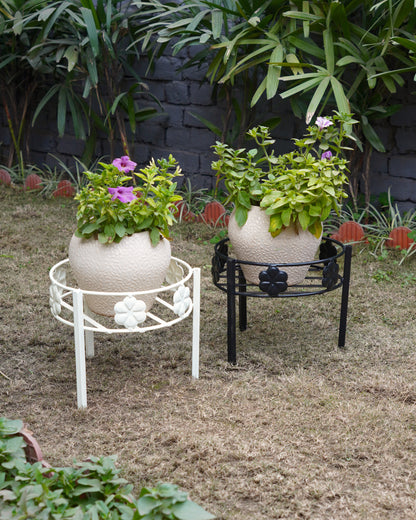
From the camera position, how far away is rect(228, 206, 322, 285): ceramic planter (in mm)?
2395

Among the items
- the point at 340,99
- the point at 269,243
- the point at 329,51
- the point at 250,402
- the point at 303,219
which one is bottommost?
the point at 250,402

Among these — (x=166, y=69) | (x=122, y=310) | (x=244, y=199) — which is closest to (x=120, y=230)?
(x=122, y=310)

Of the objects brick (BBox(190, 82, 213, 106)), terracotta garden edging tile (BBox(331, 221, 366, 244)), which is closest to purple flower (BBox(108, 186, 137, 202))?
terracotta garden edging tile (BBox(331, 221, 366, 244))

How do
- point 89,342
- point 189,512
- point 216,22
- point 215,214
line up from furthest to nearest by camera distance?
point 215,214 → point 216,22 → point 89,342 → point 189,512

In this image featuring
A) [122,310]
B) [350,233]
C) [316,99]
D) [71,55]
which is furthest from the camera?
[71,55]

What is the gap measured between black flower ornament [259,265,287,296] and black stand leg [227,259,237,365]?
0.38 ft

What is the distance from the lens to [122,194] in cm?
216

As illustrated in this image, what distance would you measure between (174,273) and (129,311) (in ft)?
1.40

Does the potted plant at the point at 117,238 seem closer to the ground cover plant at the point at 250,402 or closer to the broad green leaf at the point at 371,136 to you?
the ground cover plant at the point at 250,402

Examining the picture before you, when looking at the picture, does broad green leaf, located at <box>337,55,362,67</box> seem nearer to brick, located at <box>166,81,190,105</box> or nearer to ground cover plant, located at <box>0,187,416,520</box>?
ground cover plant, located at <box>0,187,416,520</box>

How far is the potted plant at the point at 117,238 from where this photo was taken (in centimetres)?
215

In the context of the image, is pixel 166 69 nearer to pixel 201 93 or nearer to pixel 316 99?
pixel 201 93

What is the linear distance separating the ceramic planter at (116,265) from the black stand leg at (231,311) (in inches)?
11.9

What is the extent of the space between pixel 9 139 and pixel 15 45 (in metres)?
1.10
